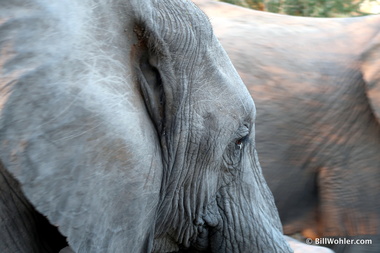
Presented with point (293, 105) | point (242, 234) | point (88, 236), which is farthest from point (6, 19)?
point (293, 105)

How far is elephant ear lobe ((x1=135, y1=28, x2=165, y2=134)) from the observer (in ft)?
5.70

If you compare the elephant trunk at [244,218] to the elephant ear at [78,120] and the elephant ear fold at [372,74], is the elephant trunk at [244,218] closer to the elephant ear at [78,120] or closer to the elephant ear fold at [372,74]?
the elephant ear at [78,120]

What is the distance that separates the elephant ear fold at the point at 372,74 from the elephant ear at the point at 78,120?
202cm

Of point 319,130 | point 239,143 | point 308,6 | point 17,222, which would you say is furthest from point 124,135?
point 308,6

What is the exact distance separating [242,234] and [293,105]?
1.54 metres

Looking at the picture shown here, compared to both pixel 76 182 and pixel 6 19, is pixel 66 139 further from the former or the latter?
pixel 6 19

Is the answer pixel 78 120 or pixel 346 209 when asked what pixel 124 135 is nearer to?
pixel 78 120

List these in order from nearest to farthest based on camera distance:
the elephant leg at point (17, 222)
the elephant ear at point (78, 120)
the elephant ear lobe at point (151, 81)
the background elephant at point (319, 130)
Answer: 1. the elephant ear at point (78, 120)
2. the elephant leg at point (17, 222)
3. the elephant ear lobe at point (151, 81)
4. the background elephant at point (319, 130)

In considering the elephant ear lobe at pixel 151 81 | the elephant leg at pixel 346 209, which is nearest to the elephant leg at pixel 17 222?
the elephant ear lobe at pixel 151 81

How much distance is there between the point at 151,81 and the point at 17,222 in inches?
14.7

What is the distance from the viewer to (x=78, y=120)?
4.95 ft

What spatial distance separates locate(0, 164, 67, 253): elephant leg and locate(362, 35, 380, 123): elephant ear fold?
215cm

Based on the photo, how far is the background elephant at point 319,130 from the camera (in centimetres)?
354

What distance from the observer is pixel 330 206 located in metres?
3.58
